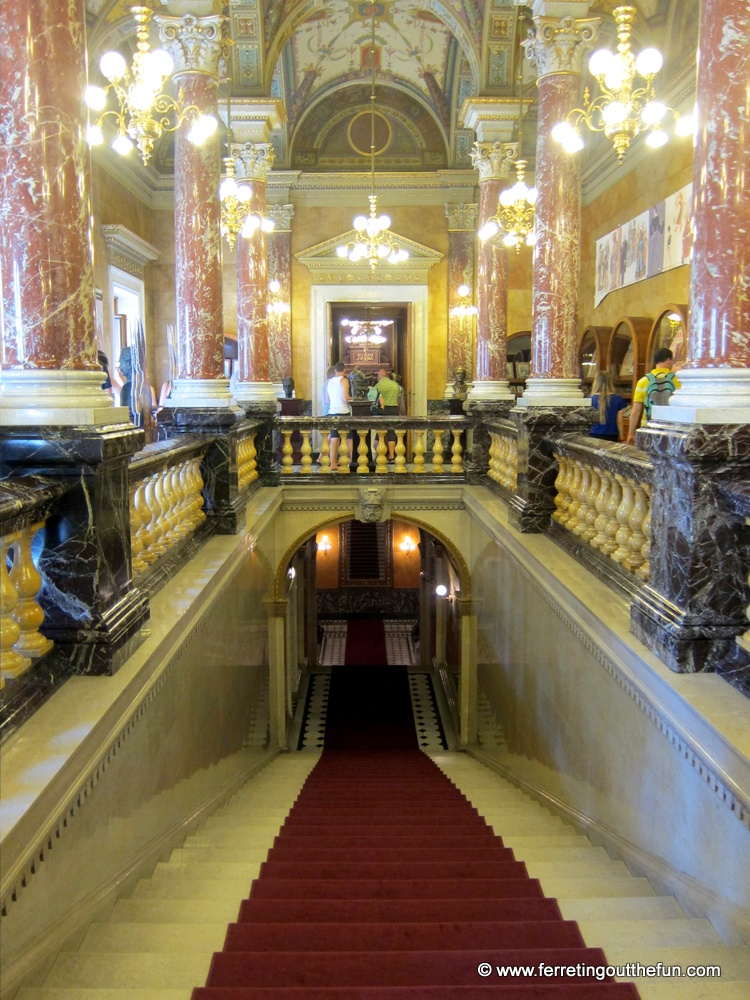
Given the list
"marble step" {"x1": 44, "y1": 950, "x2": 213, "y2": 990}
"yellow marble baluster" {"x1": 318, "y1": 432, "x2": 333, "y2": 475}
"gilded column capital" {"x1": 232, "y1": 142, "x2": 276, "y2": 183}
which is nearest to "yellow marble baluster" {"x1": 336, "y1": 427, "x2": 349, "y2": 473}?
"yellow marble baluster" {"x1": 318, "y1": 432, "x2": 333, "y2": 475}

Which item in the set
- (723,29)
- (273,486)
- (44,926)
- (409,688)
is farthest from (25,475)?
(409,688)

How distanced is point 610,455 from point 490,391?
584 centimetres

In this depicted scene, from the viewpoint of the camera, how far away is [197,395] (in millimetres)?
7441

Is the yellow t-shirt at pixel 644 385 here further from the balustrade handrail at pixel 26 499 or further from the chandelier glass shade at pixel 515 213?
the balustrade handrail at pixel 26 499

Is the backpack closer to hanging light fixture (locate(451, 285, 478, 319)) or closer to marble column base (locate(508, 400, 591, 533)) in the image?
marble column base (locate(508, 400, 591, 533))

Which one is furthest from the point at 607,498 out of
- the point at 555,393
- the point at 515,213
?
the point at 515,213

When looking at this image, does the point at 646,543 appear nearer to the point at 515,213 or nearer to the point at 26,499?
the point at 26,499

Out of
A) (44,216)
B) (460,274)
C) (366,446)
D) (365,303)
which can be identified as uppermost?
(460,274)

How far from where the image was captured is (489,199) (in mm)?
11336

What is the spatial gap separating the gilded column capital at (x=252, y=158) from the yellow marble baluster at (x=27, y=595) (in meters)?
8.72

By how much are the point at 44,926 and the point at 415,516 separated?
8008 mm

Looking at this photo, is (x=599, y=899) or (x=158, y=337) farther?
(x=158, y=337)

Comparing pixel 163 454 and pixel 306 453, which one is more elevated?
pixel 163 454

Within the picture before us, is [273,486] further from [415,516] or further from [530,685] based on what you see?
[530,685]
